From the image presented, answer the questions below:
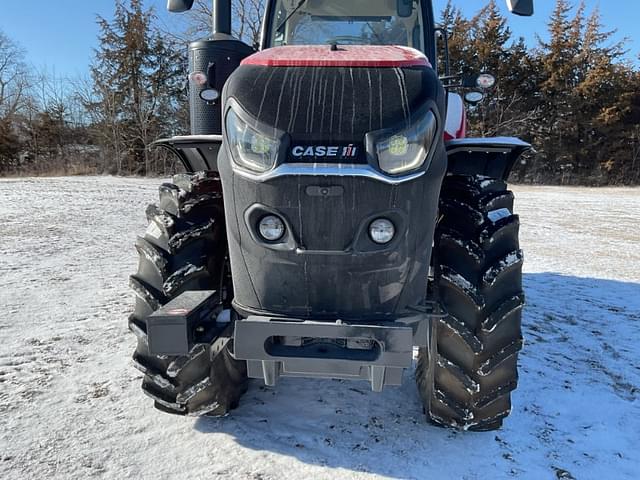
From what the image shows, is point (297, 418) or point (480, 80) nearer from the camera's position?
point (297, 418)

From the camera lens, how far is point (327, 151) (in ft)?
5.93

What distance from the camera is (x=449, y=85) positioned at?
3293 millimetres

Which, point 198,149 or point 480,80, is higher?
point 480,80

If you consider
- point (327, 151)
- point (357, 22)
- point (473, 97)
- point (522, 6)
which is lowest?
point (327, 151)

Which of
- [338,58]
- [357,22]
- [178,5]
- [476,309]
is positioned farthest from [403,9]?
[476,309]

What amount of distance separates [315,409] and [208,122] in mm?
2156

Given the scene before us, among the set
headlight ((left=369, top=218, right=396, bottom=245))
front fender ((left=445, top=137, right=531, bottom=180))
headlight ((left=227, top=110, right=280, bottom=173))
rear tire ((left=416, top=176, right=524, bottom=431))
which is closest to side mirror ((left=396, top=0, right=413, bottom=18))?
front fender ((left=445, top=137, right=531, bottom=180))

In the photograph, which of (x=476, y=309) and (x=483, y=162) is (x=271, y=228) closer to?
(x=476, y=309)

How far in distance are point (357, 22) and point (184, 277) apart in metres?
2.22

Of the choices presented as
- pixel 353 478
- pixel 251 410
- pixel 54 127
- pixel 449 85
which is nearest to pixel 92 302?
pixel 251 410

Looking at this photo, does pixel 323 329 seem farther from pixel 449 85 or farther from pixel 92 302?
pixel 92 302

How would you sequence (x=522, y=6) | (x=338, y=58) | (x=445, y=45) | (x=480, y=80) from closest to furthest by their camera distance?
(x=338, y=58), (x=522, y=6), (x=480, y=80), (x=445, y=45)

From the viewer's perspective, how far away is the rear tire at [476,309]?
227cm

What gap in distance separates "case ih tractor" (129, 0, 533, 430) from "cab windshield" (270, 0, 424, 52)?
928mm
